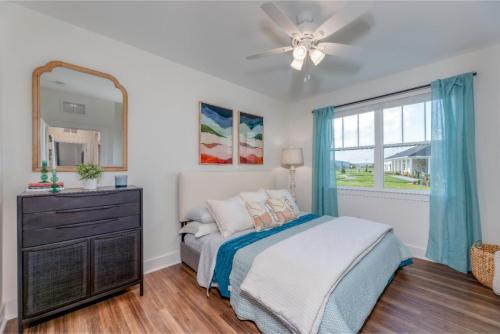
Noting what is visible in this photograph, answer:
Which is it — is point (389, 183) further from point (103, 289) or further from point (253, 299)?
point (103, 289)

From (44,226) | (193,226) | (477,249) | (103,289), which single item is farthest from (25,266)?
(477,249)

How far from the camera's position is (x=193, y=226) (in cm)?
259

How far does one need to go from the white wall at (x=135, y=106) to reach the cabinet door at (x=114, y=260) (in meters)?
0.49

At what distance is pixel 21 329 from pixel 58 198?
96 centimetres

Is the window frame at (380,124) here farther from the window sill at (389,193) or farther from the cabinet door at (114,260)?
the cabinet door at (114,260)

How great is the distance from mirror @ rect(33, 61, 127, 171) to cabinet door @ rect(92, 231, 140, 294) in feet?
2.48

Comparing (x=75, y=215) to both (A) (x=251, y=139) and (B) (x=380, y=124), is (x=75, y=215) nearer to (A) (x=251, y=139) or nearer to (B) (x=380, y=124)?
(A) (x=251, y=139)

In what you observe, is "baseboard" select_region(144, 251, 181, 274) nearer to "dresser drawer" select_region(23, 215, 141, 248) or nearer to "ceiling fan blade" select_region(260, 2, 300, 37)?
"dresser drawer" select_region(23, 215, 141, 248)

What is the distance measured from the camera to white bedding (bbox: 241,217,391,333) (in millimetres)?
1342

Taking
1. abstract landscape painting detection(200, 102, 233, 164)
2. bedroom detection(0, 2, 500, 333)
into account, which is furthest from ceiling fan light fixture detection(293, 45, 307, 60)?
abstract landscape painting detection(200, 102, 233, 164)

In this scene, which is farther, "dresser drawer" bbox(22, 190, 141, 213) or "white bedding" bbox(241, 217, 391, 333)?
"dresser drawer" bbox(22, 190, 141, 213)

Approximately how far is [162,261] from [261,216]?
1.35 m

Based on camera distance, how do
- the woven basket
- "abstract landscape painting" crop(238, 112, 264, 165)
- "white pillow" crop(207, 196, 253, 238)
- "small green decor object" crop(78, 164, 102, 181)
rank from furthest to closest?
"abstract landscape painting" crop(238, 112, 264, 165) → "white pillow" crop(207, 196, 253, 238) → the woven basket → "small green decor object" crop(78, 164, 102, 181)

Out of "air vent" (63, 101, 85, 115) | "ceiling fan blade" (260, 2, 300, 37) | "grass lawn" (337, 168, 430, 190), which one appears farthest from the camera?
"grass lawn" (337, 168, 430, 190)
